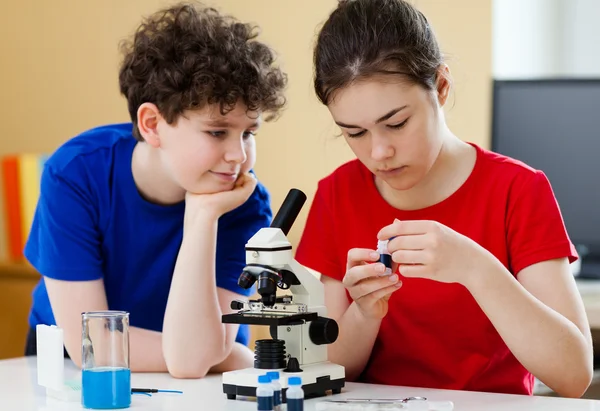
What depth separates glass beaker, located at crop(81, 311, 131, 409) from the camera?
143 cm

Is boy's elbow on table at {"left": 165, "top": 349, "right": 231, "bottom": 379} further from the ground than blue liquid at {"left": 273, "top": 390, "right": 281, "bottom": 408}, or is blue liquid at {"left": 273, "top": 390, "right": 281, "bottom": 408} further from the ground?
blue liquid at {"left": 273, "top": 390, "right": 281, "bottom": 408}

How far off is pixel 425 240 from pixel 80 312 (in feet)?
2.47

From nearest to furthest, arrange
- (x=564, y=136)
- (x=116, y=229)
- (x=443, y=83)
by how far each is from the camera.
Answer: (x=443, y=83) < (x=116, y=229) < (x=564, y=136)

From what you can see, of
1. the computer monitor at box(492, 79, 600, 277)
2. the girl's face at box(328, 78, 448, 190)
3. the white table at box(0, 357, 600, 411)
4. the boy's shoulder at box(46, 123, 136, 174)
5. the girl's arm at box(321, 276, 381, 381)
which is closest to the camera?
the white table at box(0, 357, 600, 411)

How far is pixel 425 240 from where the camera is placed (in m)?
1.40

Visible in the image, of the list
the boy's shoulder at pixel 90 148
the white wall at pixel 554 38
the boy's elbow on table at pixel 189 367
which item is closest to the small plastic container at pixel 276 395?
the boy's elbow on table at pixel 189 367

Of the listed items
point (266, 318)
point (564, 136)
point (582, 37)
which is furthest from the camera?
point (582, 37)

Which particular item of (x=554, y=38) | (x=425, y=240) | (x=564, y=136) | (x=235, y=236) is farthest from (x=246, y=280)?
(x=554, y=38)

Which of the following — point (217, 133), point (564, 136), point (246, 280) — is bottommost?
point (246, 280)

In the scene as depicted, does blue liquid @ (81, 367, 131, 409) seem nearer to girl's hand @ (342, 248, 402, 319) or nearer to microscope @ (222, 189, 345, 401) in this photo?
microscope @ (222, 189, 345, 401)

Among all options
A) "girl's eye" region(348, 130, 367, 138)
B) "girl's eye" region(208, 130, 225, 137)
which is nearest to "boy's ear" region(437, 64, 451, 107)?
"girl's eye" region(348, 130, 367, 138)

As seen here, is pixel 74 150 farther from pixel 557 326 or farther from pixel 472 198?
pixel 557 326

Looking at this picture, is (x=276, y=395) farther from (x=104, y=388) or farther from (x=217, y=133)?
(x=217, y=133)

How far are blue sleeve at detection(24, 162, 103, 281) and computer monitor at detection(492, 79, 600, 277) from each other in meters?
1.80
